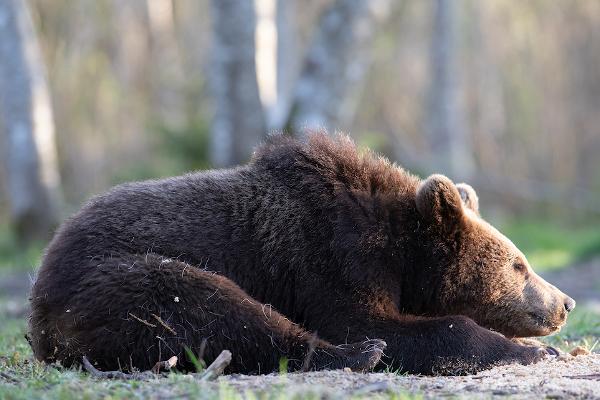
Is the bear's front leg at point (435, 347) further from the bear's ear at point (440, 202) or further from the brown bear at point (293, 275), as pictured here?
the bear's ear at point (440, 202)

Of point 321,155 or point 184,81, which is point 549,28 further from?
point 321,155

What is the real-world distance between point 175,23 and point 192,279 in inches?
1026

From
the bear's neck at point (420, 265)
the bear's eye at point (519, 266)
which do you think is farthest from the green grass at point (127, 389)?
the bear's eye at point (519, 266)

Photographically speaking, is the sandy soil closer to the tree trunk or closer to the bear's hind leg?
the bear's hind leg

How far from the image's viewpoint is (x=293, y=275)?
18.6ft

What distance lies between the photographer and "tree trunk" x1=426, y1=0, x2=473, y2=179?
23.0m

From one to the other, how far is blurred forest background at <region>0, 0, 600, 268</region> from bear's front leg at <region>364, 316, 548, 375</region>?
8276 millimetres

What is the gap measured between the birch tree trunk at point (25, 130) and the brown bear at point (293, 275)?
10.4m

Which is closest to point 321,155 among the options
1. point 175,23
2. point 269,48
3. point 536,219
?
point 269,48

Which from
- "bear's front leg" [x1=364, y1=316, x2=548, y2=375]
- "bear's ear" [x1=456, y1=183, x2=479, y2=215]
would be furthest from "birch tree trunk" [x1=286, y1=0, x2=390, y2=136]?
"bear's front leg" [x1=364, y1=316, x2=548, y2=375]

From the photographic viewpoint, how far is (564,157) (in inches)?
950

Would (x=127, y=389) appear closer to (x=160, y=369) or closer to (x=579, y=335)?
(x=160, y=369)

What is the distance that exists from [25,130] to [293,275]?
1130cm

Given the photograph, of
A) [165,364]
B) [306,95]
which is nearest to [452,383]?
[165,364]
